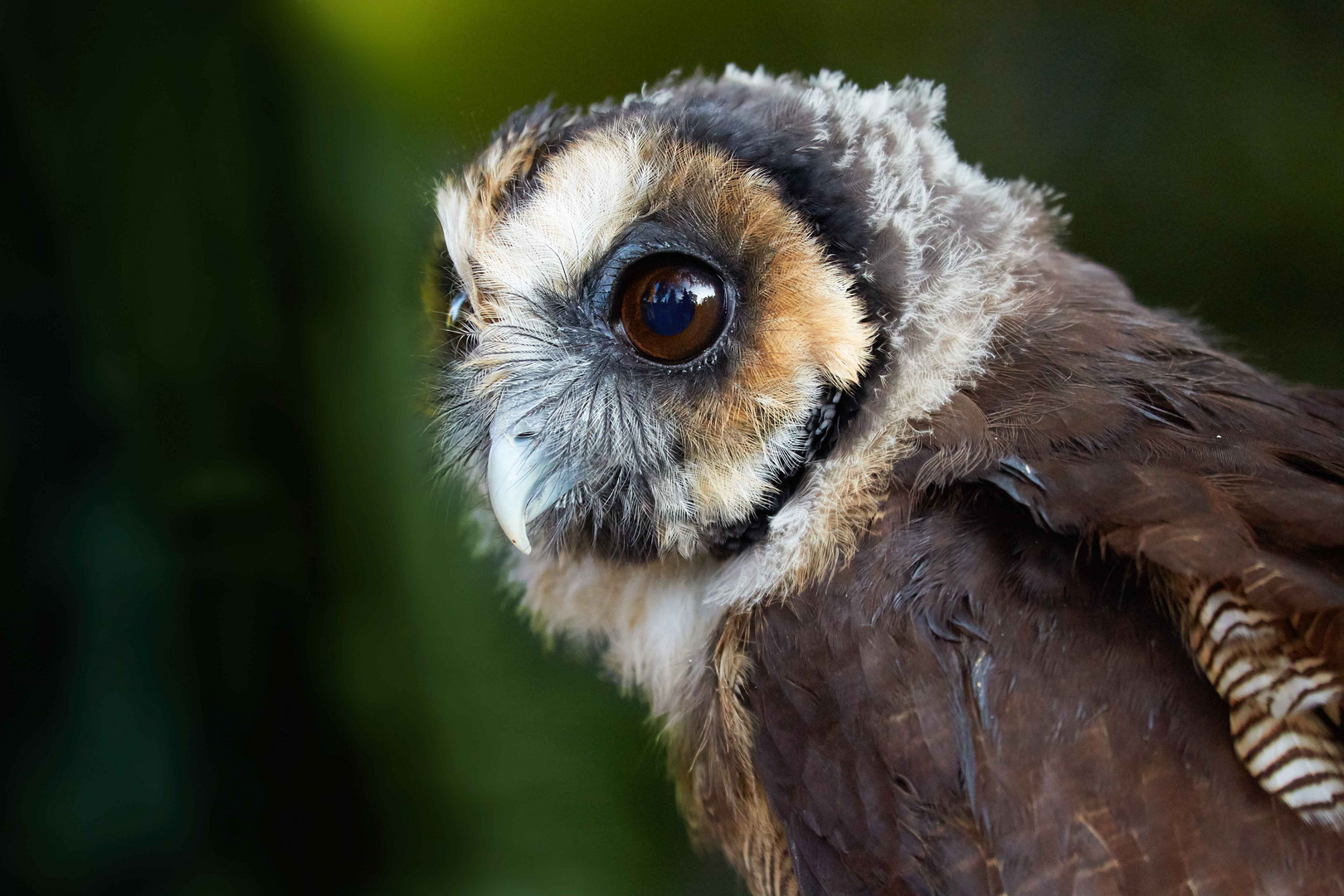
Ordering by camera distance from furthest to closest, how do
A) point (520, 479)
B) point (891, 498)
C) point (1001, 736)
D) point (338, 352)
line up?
point (338, 352) → point (520, 479) → point (891, 498) → point (1001, 736)

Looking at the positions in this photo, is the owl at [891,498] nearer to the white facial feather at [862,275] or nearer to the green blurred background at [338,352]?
the white facial feather at [862,275]

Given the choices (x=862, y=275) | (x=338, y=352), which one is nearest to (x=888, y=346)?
(x=862, y=275)

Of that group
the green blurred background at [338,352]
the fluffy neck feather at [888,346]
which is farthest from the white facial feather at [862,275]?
the green blurred background at [338,352]

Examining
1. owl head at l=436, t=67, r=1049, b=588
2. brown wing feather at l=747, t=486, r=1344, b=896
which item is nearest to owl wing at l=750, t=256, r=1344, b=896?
brown wing feather at l=747, t=486, r=1344, b=896

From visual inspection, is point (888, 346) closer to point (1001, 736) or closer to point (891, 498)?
point (891, 498)

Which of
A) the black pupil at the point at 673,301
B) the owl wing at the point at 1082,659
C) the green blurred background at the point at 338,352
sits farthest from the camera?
the green blurred background at the point at 338,352

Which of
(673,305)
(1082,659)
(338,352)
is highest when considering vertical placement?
(673,305)

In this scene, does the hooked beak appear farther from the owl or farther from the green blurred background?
the green blurred background

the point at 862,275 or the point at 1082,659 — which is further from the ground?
the point at 862,275
